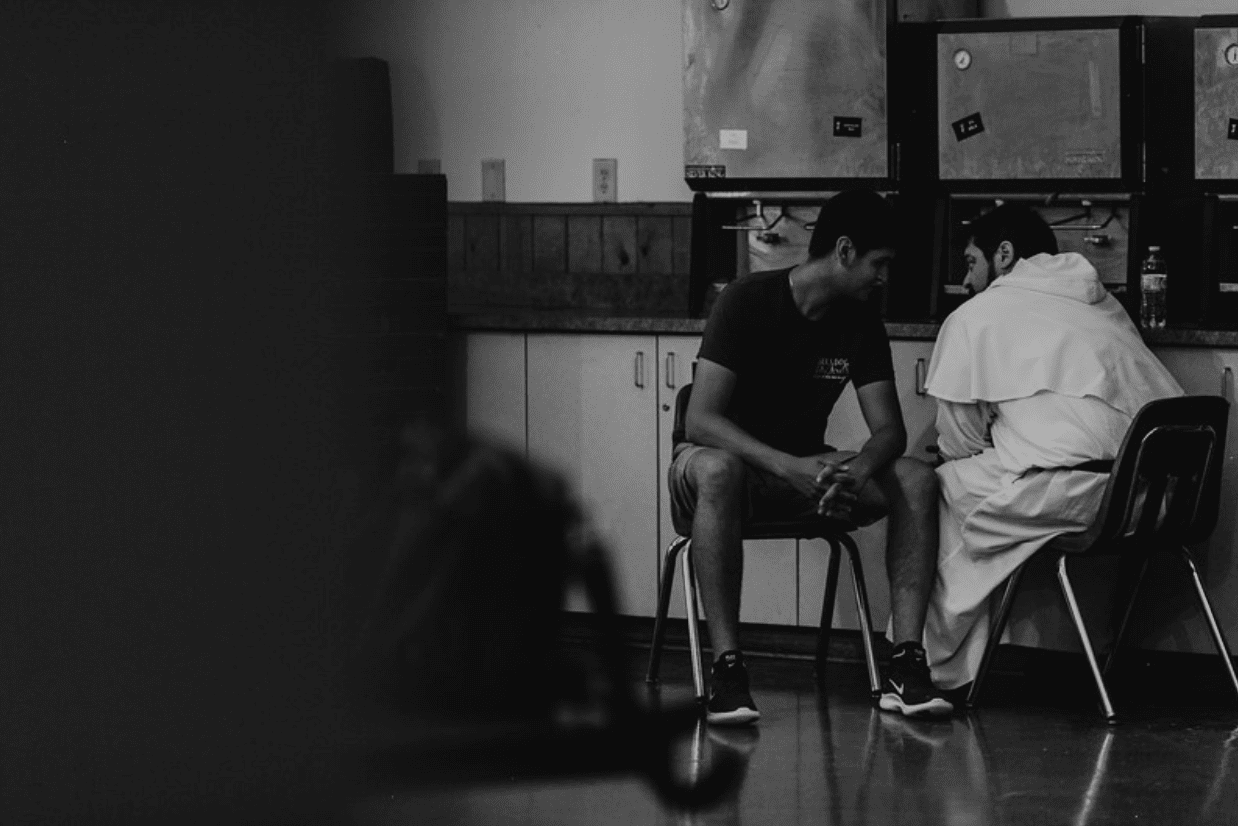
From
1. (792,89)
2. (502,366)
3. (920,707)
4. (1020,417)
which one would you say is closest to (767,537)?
(920,707)

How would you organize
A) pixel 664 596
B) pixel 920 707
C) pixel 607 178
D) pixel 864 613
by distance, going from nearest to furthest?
pixel 920 707, pixel 864 613, pixel 664 596, pixel 607 178

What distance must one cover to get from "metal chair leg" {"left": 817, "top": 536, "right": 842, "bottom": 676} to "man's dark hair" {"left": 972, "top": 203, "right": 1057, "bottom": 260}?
2.45ft

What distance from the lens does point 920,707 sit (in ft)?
13.6

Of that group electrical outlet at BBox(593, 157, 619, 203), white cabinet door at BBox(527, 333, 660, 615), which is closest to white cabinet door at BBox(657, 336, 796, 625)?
white cabinet door at BBox(527, 333, 660, 615)

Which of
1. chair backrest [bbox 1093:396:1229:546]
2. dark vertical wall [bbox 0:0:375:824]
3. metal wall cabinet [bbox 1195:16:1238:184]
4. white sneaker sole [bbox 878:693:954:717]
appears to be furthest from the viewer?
metal wall cabinet [bbox 1195:16:1238:184]

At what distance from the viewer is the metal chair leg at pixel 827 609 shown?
4.48 metres

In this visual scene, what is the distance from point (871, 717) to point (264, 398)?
12.8ft

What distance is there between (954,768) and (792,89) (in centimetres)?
204

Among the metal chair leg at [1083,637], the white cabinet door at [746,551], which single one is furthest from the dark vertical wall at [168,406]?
A: the white cabinet door at [746,551]

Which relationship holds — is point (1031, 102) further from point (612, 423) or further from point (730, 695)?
point (730, 695)

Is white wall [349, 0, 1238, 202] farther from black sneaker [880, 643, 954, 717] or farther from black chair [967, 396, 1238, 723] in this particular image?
Answer: black sneaker [880, 643, 954, 717]

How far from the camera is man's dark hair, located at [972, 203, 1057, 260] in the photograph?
4.33 meters

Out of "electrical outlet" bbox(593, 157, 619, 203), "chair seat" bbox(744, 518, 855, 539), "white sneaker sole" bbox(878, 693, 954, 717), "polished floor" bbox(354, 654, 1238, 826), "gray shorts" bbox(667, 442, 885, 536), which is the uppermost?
"electrical outlet" bbox(593, 157, 619, 203)

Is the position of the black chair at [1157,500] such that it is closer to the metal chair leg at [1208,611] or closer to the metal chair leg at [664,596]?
the metal chair leg at [1208,611]
